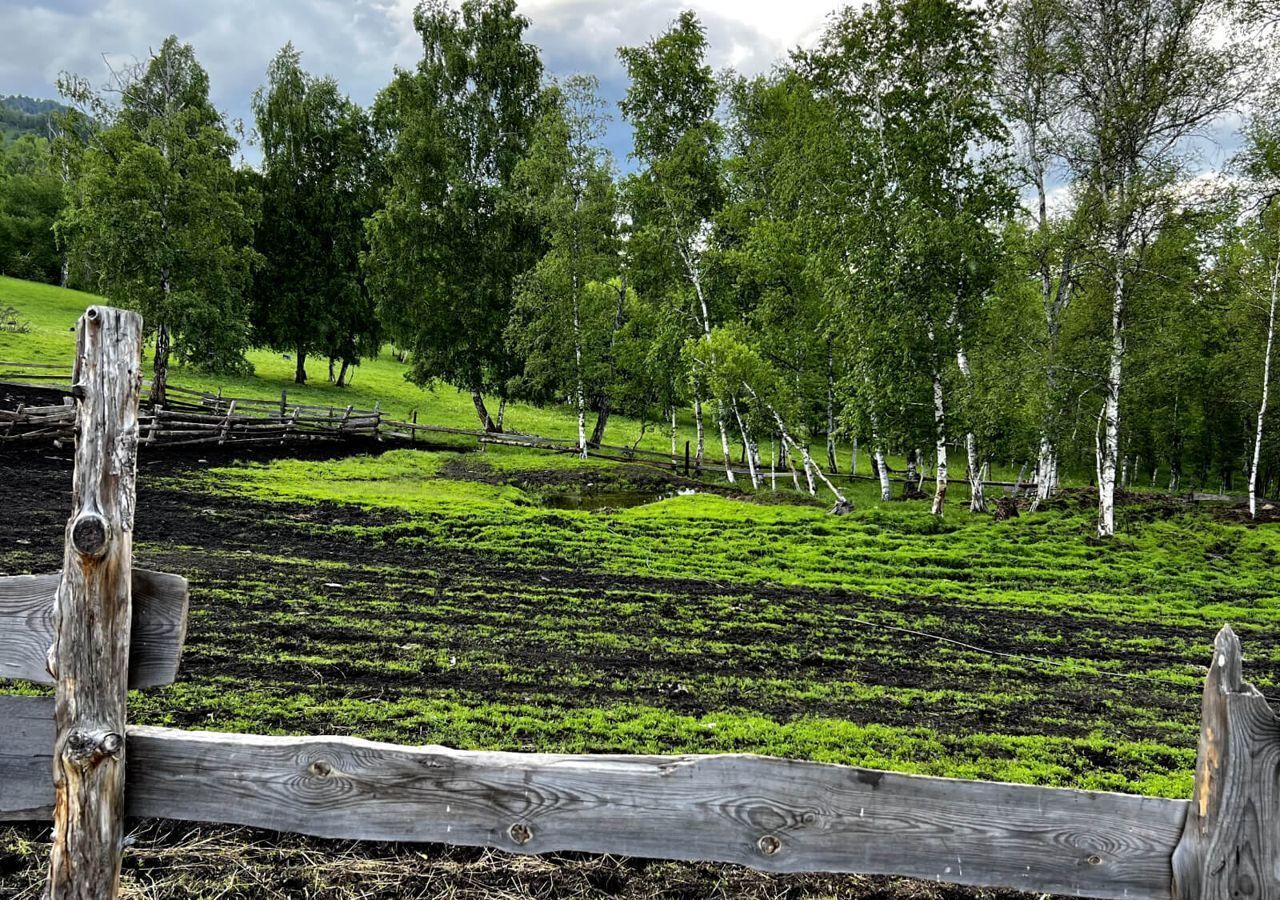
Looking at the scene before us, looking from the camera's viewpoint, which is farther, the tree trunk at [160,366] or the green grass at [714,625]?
the tree trunk at [160,366]

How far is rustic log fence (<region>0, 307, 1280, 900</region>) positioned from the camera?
2.57 metres

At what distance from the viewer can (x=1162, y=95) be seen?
64.5ft

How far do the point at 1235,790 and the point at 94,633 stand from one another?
3822 millimetres

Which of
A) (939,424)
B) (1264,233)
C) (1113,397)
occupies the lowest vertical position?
(939,424)

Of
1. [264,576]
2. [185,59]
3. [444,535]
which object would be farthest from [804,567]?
[185,59]

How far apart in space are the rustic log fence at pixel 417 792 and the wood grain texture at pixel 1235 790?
1 centimetres

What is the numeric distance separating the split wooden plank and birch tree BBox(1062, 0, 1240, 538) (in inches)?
793

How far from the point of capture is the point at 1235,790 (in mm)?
2475

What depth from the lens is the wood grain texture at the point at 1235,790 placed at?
244 centimetres

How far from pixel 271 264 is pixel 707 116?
93.3 ft

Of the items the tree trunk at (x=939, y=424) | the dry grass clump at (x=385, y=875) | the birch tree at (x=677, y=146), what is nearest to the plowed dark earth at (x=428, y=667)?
the dry grass clump at (x=385, y=875)

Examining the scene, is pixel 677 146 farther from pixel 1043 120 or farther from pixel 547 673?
pixel 547 673

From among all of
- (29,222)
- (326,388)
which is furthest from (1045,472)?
(29,222)

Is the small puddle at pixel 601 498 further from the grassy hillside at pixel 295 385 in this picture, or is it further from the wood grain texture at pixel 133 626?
the wood grain texture at pixel 133 626
